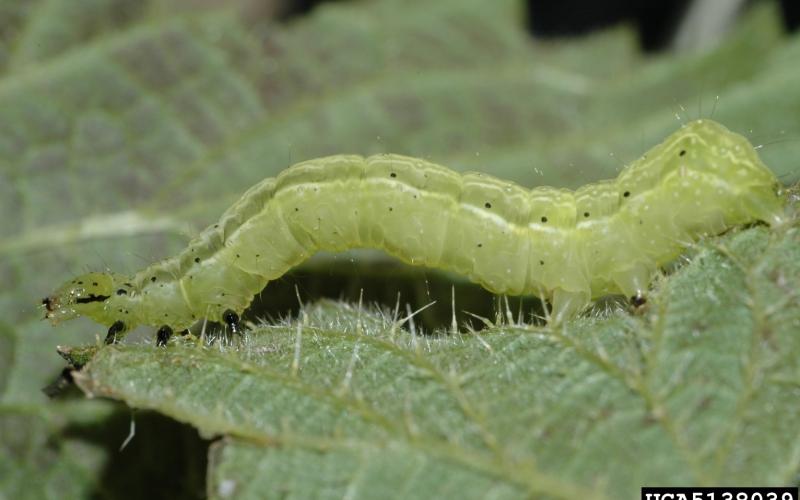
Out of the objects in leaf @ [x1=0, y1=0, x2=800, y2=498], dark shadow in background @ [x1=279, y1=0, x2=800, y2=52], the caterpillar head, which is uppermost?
dark shadow in background @ [x1=279, y1=0, x2=800, y2=52]

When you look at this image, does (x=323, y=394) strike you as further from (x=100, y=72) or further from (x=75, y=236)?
(x=100, y=72)

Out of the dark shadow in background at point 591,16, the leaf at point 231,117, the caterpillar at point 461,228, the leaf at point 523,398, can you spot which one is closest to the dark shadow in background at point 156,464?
the leaf at point 231,117

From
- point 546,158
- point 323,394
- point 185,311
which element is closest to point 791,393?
point 323,394

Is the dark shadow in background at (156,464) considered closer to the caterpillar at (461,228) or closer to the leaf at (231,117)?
the leaf at (231,117)

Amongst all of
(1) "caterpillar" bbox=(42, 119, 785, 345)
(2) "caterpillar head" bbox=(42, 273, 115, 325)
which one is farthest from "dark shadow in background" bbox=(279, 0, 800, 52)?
(2) "caterpillar head" bbox=(42, 273, 115, 325)

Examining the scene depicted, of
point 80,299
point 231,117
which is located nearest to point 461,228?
point 80,299

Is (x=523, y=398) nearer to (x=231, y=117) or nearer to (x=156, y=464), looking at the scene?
(x=156, y=464)

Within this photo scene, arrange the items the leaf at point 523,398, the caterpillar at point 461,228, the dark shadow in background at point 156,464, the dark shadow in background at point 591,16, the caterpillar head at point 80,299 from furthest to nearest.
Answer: the dark shadow in background at point 591,16 → the dark shadow in background at point 156,464 → the caterpillar head at point 80,299 → the caterpillar at point 461,228 → the leaf at point 523,398

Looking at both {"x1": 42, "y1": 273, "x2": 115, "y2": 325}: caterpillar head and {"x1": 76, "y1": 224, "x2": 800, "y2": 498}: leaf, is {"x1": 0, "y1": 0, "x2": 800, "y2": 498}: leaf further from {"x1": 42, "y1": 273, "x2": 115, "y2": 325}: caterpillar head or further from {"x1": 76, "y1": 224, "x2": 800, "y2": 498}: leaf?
{"x1": 76, "y1": 224, "x2": 800, "y2": 498}: leaf
